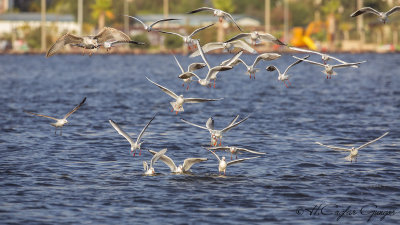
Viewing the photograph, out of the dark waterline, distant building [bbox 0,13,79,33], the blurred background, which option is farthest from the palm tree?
the dark waterline

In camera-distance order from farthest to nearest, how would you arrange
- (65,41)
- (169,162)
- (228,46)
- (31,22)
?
(31,22)
(169,162)
(65,41)
(228,46)

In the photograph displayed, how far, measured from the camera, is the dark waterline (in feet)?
70.2

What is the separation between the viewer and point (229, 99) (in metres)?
61.2

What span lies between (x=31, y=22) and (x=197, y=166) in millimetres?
150693

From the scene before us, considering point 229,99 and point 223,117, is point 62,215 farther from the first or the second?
point 229,99

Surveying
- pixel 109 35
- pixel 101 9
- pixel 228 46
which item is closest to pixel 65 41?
pixel 109 35

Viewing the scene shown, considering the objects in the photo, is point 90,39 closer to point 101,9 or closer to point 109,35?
point 109,35

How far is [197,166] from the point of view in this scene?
2775 centimetres

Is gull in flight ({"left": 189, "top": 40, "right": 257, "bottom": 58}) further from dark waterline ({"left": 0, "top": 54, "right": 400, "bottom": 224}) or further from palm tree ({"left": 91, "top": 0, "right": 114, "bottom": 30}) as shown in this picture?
palm tree ({"left": 91, "top": 0, "right": 114, "bottom": 30})

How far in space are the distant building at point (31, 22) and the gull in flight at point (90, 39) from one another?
14225cm

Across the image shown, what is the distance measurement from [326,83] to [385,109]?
30602mm

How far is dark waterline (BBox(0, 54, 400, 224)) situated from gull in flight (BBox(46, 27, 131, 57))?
161 inches

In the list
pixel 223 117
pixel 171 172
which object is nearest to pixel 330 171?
pixel 171 172

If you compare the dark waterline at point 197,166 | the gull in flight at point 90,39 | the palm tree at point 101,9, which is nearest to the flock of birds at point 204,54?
the gull in flight at point 90,39
